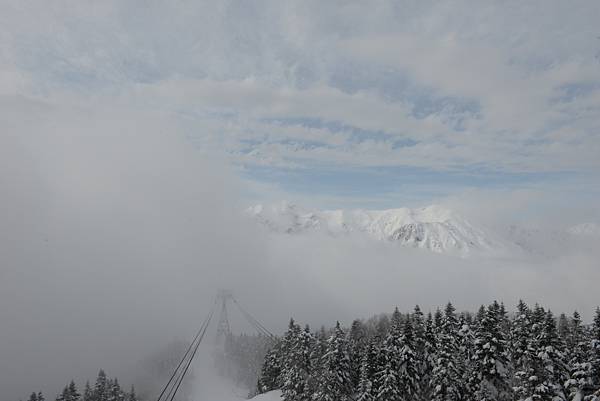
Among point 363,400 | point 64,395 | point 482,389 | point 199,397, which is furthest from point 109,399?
point 199,397

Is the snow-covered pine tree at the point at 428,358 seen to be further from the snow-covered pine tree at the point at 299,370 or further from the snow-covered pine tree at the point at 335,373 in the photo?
the snow-covered pine tree at the point at 299,370

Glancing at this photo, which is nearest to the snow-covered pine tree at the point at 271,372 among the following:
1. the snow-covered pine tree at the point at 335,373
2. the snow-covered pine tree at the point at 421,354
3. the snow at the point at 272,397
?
the snow at the point at 272,397

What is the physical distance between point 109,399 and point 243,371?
126 meters

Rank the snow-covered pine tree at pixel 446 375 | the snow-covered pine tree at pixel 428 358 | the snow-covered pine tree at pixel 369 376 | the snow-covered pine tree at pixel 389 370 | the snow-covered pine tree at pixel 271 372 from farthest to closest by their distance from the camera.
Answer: the snow-covered pine tree at pixel 271 372 < the snow-covered pine tree at pixel 369 376 < the snow-covered pine tree at pixel 428 358 < the snow-covered pine tree at pixel 389 370 < the snow-covered pine tree at pixel 446 375

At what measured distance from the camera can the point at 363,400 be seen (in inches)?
1973

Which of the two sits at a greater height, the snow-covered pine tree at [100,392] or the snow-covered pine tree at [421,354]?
the snow-covered pine tree at [421,354]

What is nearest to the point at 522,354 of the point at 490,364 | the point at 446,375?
the point at 490,364

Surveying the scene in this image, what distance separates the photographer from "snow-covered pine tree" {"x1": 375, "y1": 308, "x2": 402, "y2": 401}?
4634 cm

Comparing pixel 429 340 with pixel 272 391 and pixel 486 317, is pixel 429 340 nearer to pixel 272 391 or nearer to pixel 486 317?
pixel 486 317

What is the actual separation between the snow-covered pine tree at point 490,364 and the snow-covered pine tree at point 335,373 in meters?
17.3

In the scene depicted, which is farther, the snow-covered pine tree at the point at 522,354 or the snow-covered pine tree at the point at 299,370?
the snow-covered pine tree at the point at 299,370

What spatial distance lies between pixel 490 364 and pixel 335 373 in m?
19.9

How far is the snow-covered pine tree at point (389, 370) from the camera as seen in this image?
46.3 metres

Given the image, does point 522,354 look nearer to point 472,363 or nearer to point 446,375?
point 472,363
